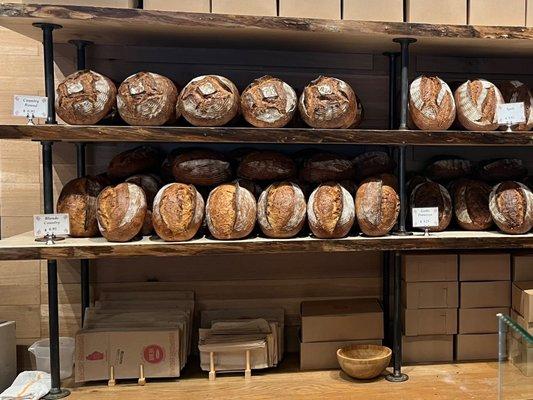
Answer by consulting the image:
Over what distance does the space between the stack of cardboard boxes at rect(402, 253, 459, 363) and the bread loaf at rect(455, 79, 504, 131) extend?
22.2 inches

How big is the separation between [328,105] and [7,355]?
168 cm

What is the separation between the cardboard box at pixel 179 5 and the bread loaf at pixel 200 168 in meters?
0.52

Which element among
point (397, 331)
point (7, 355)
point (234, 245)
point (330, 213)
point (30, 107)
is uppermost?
point (30, 107)

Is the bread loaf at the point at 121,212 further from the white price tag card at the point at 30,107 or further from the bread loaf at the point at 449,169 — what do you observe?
the bread loaf at the point at 449,169

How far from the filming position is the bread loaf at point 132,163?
196 cm

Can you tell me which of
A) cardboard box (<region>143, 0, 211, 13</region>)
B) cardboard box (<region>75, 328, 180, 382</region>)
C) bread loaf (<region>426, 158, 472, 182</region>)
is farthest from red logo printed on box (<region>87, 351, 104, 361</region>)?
bread loaf (<region>426, 158, 472, 182</region>)

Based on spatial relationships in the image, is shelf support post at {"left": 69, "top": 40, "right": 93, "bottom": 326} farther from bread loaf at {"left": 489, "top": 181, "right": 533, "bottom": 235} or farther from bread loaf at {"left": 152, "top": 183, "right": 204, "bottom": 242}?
bread loaf at {"left": 489, "top": 181, "right": 533, "bottom": 235}

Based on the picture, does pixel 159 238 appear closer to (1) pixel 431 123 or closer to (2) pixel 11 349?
(2) pixel 11 349

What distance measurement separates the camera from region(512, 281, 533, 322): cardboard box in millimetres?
1917

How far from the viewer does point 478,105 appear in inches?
73.8

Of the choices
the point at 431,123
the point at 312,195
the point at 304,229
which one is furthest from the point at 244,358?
the point at 431,123

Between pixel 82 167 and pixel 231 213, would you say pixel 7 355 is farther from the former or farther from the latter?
pixel 231 213

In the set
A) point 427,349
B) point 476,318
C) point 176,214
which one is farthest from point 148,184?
point 476,318

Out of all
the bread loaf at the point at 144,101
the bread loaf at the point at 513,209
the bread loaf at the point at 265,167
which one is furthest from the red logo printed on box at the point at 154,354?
the bread loaf at the point at 513,209
